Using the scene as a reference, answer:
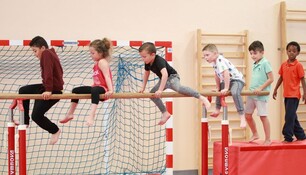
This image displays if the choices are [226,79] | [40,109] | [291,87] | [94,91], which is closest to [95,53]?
[94,91]

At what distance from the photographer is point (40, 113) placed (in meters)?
4.57

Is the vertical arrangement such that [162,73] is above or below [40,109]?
above

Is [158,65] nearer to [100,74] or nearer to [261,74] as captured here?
[100,74]

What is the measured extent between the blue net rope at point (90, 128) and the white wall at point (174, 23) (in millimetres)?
308

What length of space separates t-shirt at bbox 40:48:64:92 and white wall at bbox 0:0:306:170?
2.03 m

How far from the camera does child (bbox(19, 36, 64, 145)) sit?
14.6 feet

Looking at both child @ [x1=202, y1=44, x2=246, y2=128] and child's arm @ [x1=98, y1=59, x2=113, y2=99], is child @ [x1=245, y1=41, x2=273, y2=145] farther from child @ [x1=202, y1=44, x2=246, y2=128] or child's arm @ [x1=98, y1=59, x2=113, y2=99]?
child's arm @ [x1=98, y1=59, x2=113, y2=99]

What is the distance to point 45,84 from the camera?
4.45m

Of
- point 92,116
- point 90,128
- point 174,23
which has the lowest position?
point 90,128

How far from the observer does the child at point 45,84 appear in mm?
4453

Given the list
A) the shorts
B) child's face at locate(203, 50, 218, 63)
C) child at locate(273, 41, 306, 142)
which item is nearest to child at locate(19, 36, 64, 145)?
child's face at locate(203, 50, 218, 63)

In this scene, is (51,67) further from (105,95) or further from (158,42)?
(158,42)

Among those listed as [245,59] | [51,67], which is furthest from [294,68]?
[51,67]

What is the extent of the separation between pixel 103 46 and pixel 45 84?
685 mm
